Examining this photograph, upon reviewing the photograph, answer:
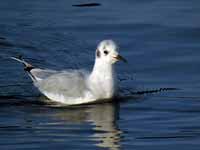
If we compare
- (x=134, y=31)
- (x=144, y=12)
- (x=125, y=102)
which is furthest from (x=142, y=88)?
(x=144, y=12)

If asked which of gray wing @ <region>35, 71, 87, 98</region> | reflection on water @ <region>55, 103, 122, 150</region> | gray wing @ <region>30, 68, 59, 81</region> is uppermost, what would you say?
gray wing @ <region>30, 68, 59, 81</region>

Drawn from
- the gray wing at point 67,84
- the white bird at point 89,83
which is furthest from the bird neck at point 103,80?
the gray wing at point 67,84

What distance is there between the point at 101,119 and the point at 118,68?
9.78 ft

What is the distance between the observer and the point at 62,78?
1456cm

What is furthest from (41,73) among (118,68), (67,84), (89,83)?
(118,68)

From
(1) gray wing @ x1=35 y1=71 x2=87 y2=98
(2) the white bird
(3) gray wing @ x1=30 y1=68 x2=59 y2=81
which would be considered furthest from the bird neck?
(3) gray wing @ x1=30 y1=68 x2=59 y2=81

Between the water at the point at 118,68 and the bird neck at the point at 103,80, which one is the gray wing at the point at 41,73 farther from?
the bird neck at the point at 103,80

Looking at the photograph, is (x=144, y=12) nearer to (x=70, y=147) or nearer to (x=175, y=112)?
(x=175, y=112)

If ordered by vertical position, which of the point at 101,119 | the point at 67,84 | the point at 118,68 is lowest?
the point at 101,119

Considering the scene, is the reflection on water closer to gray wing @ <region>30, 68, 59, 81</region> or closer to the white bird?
the white bird

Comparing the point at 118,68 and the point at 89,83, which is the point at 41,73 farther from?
the point at 118,68

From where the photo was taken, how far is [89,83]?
47.8 feet

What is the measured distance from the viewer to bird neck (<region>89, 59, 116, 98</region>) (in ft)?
47.8

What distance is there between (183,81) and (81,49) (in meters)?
2.63
